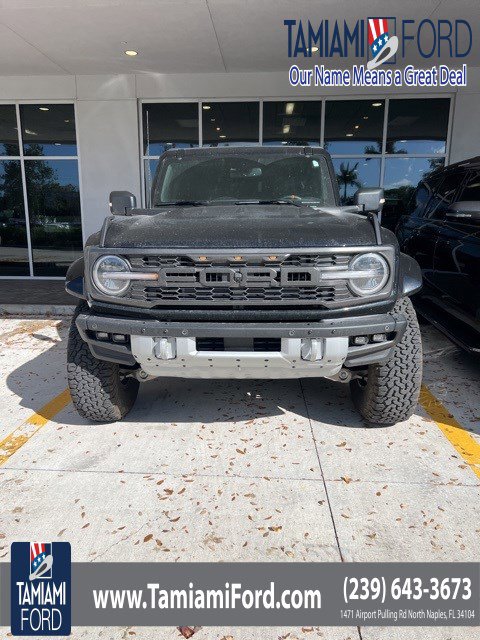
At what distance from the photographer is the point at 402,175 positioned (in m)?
9.38

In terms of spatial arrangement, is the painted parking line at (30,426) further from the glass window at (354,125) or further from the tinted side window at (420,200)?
the glass window at (354,125)

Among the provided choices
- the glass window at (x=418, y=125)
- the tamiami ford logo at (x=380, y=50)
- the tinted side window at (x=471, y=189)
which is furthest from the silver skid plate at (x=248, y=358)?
the glass window at (x=418, y=125)

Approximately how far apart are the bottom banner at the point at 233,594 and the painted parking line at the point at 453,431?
3.28 ft

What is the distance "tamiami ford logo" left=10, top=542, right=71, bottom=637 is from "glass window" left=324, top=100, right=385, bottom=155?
9.01 m

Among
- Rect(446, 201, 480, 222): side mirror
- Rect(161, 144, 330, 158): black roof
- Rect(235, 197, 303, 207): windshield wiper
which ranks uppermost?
Rect(161, 144, 330, 158): black roof

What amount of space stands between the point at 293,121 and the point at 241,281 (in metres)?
7.78

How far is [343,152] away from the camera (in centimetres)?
934

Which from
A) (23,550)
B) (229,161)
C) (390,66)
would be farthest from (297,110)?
(23,550)

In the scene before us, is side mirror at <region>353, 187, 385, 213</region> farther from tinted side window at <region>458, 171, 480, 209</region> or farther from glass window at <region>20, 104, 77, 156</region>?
glass window at <region>20, 104, 77, 156</region>

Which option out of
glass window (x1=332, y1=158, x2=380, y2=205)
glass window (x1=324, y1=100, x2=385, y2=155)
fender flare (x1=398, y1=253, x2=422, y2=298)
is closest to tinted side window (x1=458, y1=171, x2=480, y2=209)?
fender flare (x1=398, y1=253, x2=422, y2=298)

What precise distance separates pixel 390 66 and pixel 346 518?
8537mm

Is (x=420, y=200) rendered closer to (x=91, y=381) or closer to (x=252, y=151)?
(x=252, y=151)

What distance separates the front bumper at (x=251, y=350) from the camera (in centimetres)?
250

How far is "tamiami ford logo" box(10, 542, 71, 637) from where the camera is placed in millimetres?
1740
